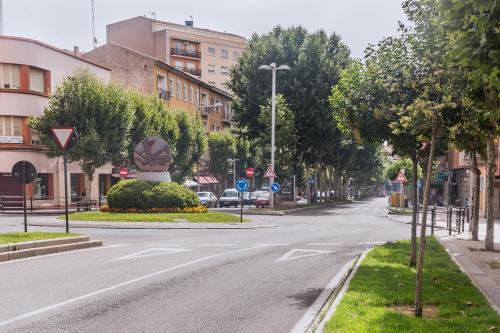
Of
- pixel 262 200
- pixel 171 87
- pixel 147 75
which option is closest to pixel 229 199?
pixel 262 200

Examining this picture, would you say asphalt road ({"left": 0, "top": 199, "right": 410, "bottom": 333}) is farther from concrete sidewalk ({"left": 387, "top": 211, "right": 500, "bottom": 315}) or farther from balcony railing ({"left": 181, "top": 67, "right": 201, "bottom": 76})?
balcony railing ({"left": 181, "top": 67, "right": 201, "bottom": 76})

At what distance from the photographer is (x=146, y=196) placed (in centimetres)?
2597

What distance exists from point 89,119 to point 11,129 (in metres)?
5.22

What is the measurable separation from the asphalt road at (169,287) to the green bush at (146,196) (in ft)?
34.0

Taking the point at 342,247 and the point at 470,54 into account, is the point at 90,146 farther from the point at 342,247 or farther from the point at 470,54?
the point at 470,54

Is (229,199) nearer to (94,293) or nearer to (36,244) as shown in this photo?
(36,244)

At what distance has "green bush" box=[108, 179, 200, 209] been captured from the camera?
26.0 metres

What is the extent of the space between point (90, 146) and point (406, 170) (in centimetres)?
2902

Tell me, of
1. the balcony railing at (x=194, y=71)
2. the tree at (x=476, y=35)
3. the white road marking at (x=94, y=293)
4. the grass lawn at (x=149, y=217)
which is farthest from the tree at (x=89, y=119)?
the balcony railing at (x=194, y=71)

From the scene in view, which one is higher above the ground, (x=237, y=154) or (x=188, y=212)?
(x=237, y=154)

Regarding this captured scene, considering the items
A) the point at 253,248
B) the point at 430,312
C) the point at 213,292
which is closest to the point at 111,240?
the point at 253,248

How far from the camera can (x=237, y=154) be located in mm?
65625

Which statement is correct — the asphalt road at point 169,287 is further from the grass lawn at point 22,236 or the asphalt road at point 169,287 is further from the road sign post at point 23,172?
the road sign post at point 23,172

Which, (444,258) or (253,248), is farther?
(253,248)
